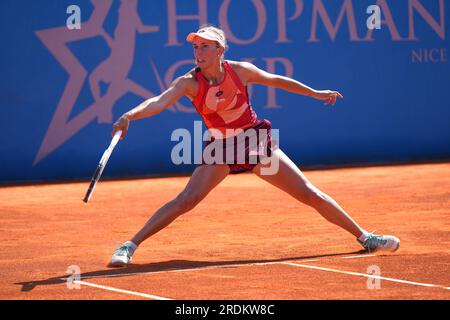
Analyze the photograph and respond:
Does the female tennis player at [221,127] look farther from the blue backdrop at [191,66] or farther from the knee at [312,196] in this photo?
the blue backdrop at [191,66]

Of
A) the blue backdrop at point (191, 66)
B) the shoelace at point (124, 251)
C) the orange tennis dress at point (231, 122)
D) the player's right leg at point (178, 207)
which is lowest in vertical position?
the shoelace at point (124, 251)

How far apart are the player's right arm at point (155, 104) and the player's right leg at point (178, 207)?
592 mm

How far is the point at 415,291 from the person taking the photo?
6.11 metres

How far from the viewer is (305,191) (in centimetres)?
758

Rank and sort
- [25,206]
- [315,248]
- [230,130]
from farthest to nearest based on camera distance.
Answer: [25,206] < [315,248] < [230,130]

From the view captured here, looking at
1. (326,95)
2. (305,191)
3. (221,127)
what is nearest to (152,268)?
(221,127)

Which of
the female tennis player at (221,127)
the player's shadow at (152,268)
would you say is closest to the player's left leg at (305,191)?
the female tennis player at (221,127)

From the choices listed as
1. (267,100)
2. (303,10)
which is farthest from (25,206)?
(303,10)

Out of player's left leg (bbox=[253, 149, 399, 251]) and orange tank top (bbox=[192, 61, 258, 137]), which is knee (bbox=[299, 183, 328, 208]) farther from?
orange tank top (bbox=[192, 61, 258, 137])

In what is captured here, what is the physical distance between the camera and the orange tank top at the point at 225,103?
7406 mm

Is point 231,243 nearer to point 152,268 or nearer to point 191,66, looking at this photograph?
point 152,268

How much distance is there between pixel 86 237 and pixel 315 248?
7.43 ft

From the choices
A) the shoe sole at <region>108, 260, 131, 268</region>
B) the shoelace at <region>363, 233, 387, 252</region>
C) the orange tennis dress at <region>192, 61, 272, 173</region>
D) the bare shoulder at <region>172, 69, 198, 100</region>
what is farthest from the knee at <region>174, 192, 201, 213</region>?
the shoelace at <region>363, 233, 387, 252</region>
